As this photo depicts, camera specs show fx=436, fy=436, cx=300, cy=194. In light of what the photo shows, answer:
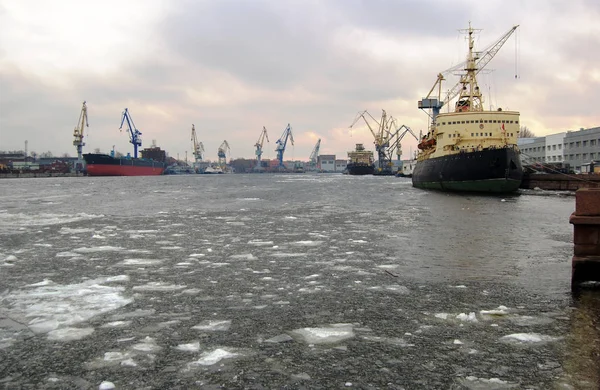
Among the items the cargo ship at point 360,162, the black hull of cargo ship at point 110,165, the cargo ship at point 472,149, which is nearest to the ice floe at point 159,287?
the cargo ship at point 472,149

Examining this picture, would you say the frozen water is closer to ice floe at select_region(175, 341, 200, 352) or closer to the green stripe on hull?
ice floe at select_region(175, 341, 200, 352)

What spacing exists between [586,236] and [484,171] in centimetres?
3530

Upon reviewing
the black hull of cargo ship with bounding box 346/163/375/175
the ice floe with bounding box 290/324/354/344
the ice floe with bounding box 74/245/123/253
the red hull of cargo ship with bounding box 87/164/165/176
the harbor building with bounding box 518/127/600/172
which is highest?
the harbor building with bounding box 518/127/600/172

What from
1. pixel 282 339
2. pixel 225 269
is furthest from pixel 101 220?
pixel 282 339

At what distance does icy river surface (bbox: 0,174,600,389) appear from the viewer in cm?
470

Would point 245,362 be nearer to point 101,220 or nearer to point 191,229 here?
point 191,229

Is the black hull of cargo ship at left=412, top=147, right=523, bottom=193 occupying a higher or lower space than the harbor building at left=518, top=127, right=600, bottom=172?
lower

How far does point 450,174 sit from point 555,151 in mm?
70906

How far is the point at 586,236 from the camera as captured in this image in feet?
25.4

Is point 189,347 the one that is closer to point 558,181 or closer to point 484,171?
point 484,171

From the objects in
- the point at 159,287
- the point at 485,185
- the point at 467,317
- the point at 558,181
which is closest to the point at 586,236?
the point at 467,317

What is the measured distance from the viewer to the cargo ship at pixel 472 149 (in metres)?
40.2

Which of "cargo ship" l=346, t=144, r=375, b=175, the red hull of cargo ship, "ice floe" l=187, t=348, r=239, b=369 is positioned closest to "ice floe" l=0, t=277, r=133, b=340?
"ice floe" l=187, t=348, r=239, b=369

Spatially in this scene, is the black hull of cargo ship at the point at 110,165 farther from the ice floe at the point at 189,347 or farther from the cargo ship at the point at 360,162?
the ice floe at the point at 189,347
